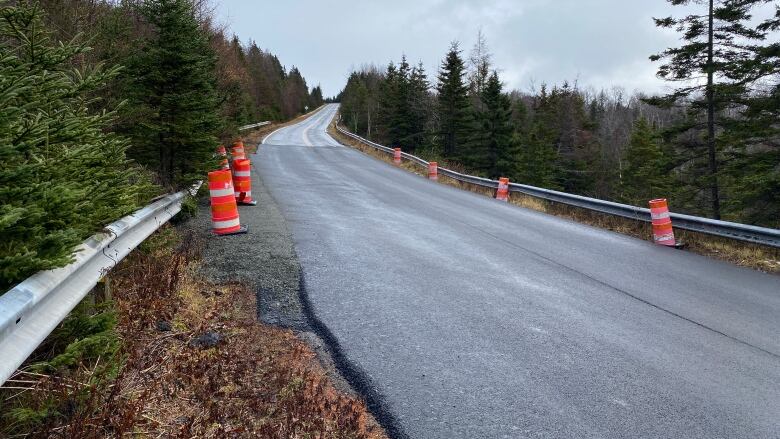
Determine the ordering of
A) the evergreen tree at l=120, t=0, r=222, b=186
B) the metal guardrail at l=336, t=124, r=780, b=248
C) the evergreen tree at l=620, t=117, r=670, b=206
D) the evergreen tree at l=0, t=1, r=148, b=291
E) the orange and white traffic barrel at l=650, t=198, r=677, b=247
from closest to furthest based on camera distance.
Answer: the evergreen tree at l=0, t=1, r=148, b=291 → the metal guardrail at l=336, t=124, r=780, b=248 → the orange and white traffic barrel at l=650, t=198, r=677, b=247 → the evergreen tree at l=120, t=0, r=222, b=186 → the evergreen tree at l=620, t=117, r=670, b=206

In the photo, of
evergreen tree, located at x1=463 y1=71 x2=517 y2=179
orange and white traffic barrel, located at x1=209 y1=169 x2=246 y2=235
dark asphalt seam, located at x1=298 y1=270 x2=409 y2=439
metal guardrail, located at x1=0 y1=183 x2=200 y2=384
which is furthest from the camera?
evergreen tree, located at x1=463 y1=71 x2=517 y2=179

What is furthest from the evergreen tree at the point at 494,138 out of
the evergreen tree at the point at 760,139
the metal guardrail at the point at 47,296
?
the metal guardrail at the point at 47,296

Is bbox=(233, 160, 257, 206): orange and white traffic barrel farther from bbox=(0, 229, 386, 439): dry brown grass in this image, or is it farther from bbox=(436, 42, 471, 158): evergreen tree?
bbox=(436, 42, 471, 158): evergreen tree

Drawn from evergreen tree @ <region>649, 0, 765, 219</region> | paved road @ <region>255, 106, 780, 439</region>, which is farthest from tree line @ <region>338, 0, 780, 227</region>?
paved road @ <region>255, 106, 780, 439</region>

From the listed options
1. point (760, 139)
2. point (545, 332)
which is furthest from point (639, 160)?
point (545, 332)

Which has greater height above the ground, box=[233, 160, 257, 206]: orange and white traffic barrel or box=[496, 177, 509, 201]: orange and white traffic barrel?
box=[233, 160, 257, 206]: orange and white traffic barrel

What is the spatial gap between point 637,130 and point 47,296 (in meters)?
53.7

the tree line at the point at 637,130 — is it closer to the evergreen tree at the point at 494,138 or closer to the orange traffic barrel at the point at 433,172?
the evergreen tree at the point at 494,138

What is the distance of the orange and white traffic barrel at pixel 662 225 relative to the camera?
352 inches

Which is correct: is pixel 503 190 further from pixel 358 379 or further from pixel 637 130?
pixel 637 130

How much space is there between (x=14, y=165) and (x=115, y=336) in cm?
112

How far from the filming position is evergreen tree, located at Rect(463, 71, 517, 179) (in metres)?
38.5

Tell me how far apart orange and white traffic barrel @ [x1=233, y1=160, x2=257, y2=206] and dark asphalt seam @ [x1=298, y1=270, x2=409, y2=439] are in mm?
6132

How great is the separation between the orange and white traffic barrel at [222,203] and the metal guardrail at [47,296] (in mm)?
3206
